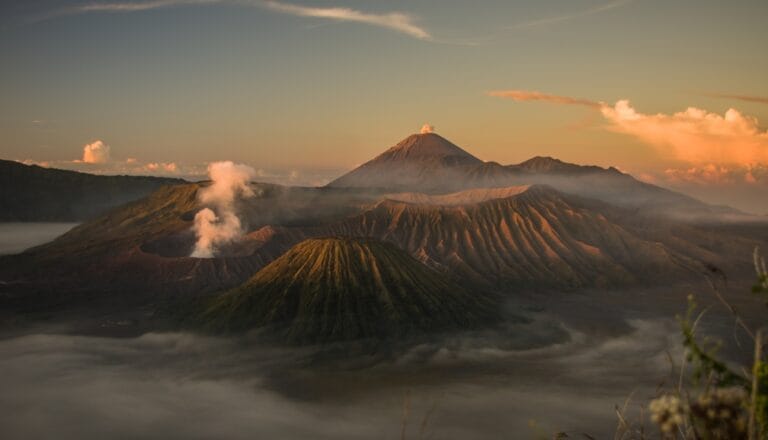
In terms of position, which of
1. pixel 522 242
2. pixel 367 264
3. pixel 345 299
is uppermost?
pixel 522 242

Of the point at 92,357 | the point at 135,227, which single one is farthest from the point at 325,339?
the point at 135,227

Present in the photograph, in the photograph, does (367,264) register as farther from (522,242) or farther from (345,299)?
(522,242)

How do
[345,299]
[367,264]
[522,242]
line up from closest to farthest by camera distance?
[345,299] → [367,264] → [522,242]

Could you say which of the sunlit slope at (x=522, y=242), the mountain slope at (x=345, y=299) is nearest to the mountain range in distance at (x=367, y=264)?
the mountain slope at (x=345, y=299)

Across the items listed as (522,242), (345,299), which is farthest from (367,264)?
(522,242)

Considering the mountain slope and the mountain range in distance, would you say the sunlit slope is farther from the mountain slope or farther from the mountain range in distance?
the mountain slope

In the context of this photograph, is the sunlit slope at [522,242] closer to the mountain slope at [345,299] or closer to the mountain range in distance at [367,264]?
the mountain range in distance at [367,264]
